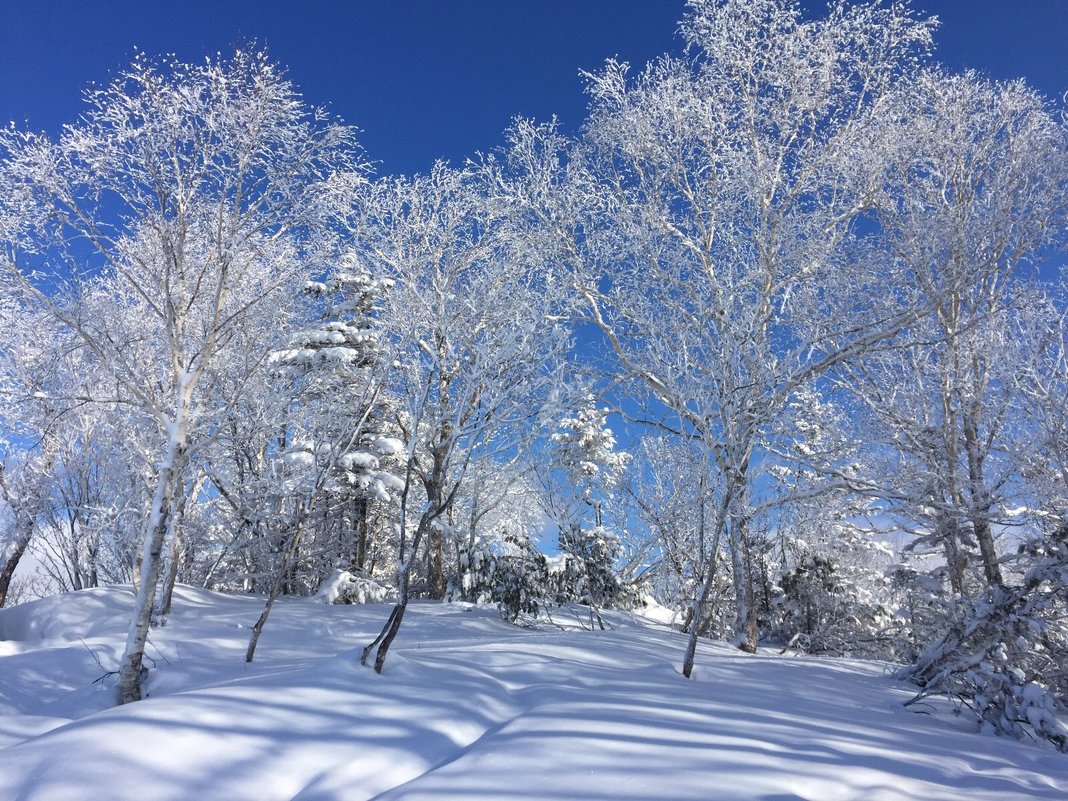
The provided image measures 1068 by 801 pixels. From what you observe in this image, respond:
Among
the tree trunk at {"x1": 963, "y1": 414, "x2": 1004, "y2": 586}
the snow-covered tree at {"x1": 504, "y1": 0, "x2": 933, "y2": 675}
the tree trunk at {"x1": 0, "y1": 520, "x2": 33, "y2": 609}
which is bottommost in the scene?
the tree trunk at {"x1": 0, "y1": 520, "x2": 33, "y2": 609}

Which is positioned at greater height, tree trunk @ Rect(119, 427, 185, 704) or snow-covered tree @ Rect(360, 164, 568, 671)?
snow-covered tree @ Rect(360, 164, 568, 671)

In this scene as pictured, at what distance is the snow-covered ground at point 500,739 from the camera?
8.78 ft

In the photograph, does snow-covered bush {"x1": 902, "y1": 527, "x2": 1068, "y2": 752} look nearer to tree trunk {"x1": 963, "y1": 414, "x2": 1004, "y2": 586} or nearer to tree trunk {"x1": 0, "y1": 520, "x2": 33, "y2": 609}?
tree trunk {"x1": 963, "y1": 414, "x2": 1004, "y2": 586}

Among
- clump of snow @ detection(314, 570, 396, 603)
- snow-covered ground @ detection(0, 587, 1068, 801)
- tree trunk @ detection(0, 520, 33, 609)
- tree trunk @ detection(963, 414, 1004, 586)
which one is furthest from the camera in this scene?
tree trunk @ detection(0, 520, 33, 609)

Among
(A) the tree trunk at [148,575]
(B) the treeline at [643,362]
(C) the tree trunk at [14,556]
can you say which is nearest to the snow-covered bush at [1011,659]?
(B) the treeline at [643,362]

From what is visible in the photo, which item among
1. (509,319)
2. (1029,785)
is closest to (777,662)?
(1029,785)

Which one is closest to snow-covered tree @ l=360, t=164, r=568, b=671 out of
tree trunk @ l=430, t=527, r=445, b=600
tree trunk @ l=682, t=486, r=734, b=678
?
tree trunk @ l=430, t=527, r=445, b=600

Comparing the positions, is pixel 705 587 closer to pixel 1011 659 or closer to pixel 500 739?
pixel 1011 659

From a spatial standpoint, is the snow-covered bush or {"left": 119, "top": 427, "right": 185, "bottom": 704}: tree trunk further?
{"left": 119, "top": 427, "right": 185, "bottom": 704}: tree trunk

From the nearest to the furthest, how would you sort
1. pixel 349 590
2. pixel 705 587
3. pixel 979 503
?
pixel 705 587 < pixel 979 503 < pixel 349 590

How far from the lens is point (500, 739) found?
127 inches

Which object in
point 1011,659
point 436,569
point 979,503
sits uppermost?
point 979,503

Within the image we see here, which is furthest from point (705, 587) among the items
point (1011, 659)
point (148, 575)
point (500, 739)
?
point (148, 575)

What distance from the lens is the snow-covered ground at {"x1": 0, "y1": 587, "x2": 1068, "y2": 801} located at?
105 inches
